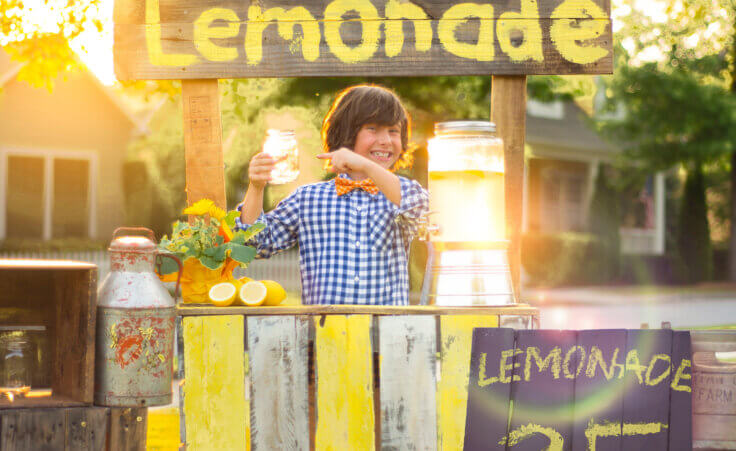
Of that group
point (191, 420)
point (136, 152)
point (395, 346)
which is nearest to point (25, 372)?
point (191, 420)

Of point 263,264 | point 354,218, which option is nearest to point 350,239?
point 354,218

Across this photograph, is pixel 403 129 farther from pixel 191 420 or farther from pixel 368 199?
pixel 191 420

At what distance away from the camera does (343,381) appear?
3.04m

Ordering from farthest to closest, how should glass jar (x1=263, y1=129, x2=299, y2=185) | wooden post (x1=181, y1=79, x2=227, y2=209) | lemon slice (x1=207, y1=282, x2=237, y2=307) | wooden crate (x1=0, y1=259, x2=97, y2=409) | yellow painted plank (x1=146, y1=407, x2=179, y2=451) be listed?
yellow painted plank (x1=146, y1=407, x2=179, y2=451)
wooden post (x1=181, y1=79, x2=227, y2=209)
glass jar (x1=263, y1=129, x2=299, y2=185)
lemon slice (x1=207, y1=282, x2=237, y2=307)
wooden crate (x1=0, y1=259, x2=97, y2=409)

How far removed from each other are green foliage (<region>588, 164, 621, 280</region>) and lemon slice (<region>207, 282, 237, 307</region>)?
2071cm

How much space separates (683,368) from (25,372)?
2.35 meters

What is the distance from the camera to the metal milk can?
291cm

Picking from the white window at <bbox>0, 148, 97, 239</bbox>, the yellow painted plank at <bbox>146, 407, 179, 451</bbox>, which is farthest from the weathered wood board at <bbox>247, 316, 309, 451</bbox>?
the white window at <bbox>0, 148, 97, 239</bbox>

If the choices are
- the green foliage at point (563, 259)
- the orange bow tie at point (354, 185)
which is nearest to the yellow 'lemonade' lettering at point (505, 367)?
Result: the orange bow tie at point (354, 185)

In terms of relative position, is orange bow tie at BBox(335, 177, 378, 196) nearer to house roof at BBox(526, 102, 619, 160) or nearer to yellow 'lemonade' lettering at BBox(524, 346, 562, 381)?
yellow 'lemonade' lettering at BBox(524, 346, 562, 381)

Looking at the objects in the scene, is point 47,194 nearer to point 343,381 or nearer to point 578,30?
point 578,30

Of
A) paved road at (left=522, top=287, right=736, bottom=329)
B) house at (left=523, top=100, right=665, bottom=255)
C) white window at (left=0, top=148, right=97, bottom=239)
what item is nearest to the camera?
paved road at (left=522, top=287, right=736, bottom=329)

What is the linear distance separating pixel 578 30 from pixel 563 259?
18.2 metres

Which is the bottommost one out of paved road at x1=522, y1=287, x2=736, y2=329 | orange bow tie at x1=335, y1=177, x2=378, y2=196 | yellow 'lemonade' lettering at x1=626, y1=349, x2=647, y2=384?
paved road at x1=522, y1=287, x2=736, y2=329
